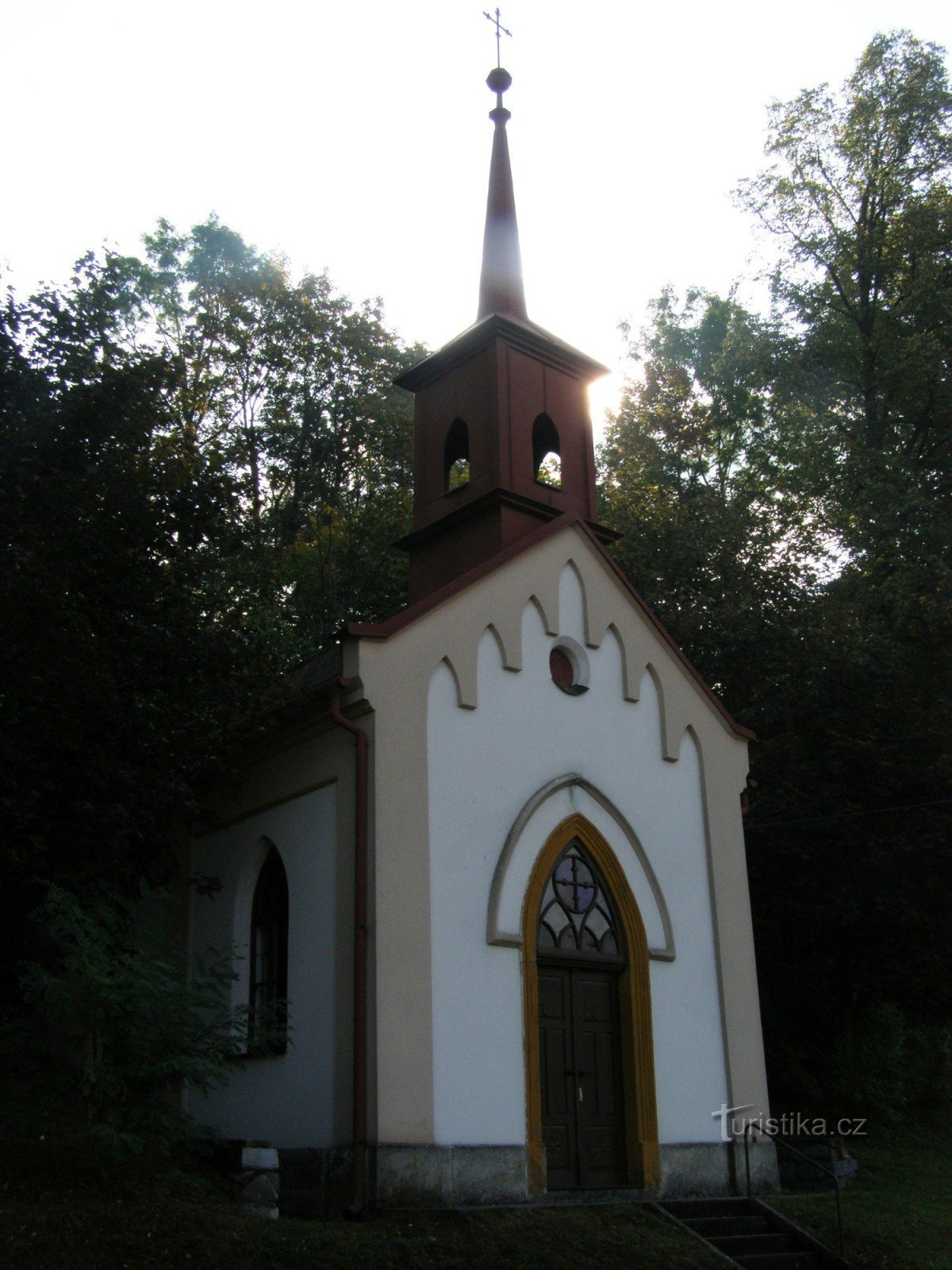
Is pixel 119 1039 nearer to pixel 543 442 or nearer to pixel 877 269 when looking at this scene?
pixel 543 442

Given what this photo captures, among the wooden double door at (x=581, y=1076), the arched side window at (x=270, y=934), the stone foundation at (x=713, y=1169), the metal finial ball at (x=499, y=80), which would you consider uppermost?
the metal finial ball at (x=499, y=80)

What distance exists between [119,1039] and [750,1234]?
625 cm

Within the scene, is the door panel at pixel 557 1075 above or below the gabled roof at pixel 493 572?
below

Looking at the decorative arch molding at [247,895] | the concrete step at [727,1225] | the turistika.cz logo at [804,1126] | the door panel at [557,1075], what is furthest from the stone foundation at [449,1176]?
the decorative arch molding at [247,895]

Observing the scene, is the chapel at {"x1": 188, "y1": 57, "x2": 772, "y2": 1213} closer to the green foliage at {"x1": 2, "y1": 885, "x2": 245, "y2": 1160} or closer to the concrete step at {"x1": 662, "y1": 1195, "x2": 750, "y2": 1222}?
the concrete step at {"x1": 662, "y1": 1195, "x2": 750, "y2": 1222}

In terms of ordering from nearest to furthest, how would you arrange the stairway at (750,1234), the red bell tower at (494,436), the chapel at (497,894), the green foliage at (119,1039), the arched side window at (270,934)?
the green foliage at (119,1039) → the stairway at (750,1234) → the chapel at (497,894) → the arched side window at (270,934) → the red bell tower at (494,436)

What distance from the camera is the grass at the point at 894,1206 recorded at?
1182 cm

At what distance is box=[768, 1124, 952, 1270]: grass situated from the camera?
11.8 metres

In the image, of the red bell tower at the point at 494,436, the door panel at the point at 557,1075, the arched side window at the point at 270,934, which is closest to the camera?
the door panel at the point at 557,1075

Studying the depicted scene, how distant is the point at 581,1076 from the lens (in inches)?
525

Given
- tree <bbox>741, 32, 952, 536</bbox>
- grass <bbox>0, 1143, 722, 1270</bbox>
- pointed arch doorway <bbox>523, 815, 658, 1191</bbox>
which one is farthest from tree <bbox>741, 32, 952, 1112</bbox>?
grass <bbox>0, 1143, 722, 1270</bbox>

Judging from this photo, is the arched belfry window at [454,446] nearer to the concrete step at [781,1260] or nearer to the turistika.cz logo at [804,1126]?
the turistika.cz logo at [804,1126]

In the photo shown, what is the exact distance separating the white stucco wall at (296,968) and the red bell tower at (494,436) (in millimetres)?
4322

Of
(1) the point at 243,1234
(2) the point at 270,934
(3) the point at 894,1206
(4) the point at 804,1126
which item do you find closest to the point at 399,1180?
(1) the point at 243,1234
